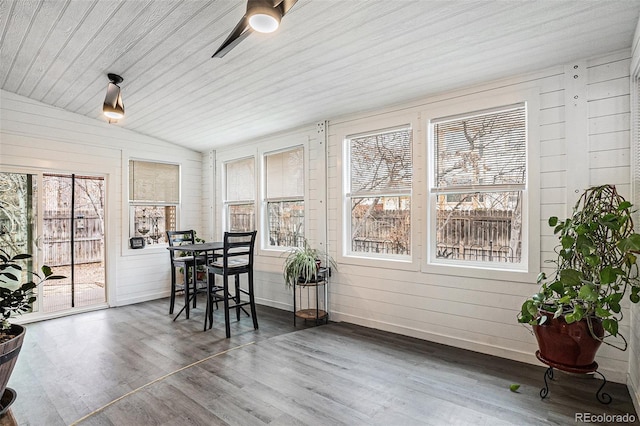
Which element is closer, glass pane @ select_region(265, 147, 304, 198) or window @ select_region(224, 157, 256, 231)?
glass pane @ select_region(265, 147, 304, 198)

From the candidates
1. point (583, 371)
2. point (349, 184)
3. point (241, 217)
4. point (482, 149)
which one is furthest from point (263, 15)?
point (241, 217)

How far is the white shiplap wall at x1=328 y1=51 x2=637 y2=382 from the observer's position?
2520 millimetres

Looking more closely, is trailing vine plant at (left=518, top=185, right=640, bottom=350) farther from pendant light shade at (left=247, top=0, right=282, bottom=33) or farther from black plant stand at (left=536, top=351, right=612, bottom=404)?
pendant light shade at (left=247, top=0, right=282, bottom=33)

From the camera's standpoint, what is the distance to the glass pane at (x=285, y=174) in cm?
462

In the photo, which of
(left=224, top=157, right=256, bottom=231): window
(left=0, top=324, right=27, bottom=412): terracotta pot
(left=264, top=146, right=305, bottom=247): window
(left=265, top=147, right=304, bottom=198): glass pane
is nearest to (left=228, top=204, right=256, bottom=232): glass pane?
(left=224, top=157, right=256, bottom=231): window

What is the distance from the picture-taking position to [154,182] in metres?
5.53

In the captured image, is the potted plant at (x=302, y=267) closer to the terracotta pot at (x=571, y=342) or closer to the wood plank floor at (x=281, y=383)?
the wood plank floor at (x=281, y=383)

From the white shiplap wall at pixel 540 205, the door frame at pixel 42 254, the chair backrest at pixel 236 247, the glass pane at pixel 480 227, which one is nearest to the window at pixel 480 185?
the glass pane at pixel 480 227

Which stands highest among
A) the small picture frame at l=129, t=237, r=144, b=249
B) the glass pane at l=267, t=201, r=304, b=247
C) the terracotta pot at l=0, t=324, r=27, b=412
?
the glass pane at l=267, t=201, r=304, b=247

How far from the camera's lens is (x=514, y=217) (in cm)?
300

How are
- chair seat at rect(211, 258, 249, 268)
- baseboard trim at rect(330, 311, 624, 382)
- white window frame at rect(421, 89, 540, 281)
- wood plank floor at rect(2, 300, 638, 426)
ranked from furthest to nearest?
chair seat at rect(211, 258, 249, 268)
white window frame at rect(421, 89, 540, 281)
baseboard trim at rect(330, 311, 624, 382)
wood plank floor at rect(2, 300, 638, 426)

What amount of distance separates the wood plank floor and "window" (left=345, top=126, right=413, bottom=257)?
970 mm

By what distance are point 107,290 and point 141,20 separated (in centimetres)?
399

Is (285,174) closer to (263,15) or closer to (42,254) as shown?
(263,15)
